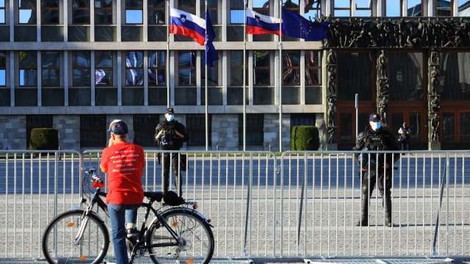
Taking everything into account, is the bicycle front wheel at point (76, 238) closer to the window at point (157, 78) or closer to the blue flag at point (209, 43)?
the blue flag at point (209, 43)

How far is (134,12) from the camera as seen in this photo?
4953 centimetres

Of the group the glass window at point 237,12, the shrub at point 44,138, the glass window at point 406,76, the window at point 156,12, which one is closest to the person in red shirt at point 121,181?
the shrub at point 44,138

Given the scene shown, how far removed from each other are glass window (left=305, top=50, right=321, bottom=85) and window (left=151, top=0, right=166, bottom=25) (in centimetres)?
864

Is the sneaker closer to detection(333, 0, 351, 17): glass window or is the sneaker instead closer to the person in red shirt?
the person in red shirt

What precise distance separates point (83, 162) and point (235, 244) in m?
2.26

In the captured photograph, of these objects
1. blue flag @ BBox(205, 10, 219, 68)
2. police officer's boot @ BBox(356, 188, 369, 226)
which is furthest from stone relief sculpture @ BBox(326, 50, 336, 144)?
police officer's boot @ BBox(356, 188, 369, 226)

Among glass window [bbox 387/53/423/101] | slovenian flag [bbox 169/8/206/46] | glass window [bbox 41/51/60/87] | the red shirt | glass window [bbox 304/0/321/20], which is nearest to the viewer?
the red shirt

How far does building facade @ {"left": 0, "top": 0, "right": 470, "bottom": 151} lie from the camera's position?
160ft

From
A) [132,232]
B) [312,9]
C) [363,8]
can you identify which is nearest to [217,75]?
[312,9]

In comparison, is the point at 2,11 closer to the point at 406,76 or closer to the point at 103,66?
the point at 103,66

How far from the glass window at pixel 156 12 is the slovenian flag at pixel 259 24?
10394mm

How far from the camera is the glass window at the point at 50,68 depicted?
161ft

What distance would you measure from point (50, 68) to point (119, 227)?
137ft

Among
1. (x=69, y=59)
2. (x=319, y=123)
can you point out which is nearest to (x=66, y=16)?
(x=69, y=59)
